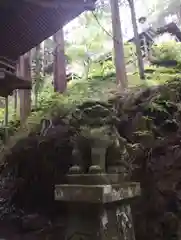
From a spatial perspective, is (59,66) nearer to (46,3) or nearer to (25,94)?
(25,94)

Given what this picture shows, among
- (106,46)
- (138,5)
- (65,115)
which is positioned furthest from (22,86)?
(138,5)

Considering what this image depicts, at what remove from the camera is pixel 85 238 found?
3.01 metres

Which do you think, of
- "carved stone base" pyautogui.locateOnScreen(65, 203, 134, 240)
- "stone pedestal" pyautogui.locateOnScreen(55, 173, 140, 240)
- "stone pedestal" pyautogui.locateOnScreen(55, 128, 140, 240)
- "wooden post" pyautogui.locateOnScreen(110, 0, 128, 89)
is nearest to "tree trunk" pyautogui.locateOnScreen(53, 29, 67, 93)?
"wooden post" pyautogui.locateOnScreen(110, 0, 128, 89)

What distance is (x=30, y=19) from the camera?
182 inches

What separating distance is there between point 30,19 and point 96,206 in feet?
10.5

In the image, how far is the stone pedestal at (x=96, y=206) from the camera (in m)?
2.95

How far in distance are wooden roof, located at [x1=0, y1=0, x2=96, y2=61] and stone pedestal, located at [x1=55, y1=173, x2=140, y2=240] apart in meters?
2.57

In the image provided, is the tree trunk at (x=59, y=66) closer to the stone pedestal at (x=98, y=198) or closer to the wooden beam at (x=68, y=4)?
the wooden beam at (x=68, y=4)

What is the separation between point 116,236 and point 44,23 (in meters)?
3.67

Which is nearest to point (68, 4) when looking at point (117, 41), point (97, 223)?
point (97, 223)

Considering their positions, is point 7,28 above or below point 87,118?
above

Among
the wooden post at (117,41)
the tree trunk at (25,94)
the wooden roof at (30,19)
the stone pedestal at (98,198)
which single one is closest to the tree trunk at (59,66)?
the tree trunk at (25,94)

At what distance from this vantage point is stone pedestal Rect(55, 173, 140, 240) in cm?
295

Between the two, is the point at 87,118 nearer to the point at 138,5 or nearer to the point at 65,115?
the point at 65,115
